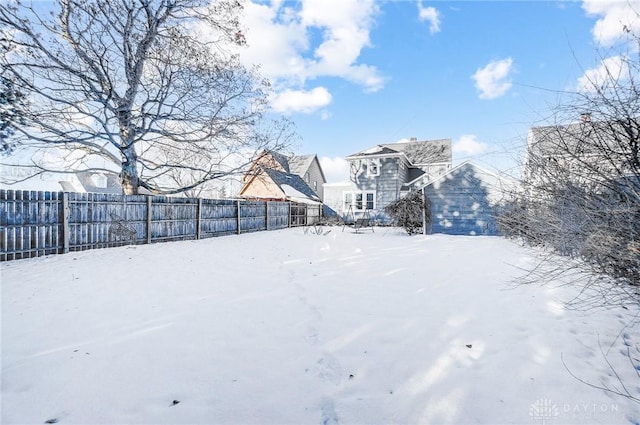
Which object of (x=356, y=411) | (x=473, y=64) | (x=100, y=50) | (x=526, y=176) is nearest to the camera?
(x=356, y=411)

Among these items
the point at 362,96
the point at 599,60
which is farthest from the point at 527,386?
the point at 362,96

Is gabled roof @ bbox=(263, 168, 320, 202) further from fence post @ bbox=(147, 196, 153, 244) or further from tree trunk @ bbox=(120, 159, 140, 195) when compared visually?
fence post @ bbox=(147, 196, 153, 244)

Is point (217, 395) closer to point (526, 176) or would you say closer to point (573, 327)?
point (573, 327)

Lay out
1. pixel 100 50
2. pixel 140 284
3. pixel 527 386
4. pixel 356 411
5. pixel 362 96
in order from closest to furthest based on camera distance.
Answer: pixel 356 411
pixel 527 386
pixel 140 284
pixel 100 50
pixel 362 96

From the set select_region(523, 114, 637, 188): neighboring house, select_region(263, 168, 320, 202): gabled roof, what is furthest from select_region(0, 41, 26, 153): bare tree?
select_region(523, 114, 637, 188): neighboring house

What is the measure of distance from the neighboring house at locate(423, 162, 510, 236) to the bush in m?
0.41

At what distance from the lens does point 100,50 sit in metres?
8.07

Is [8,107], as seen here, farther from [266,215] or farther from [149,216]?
[266,215]

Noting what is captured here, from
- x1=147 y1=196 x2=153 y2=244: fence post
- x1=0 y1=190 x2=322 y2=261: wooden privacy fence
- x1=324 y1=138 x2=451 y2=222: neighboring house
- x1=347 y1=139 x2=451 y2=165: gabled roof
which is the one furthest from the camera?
x1=347 y1=139 x2=451 y2=165: gabled roof

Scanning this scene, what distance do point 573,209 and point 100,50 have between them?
1122cm

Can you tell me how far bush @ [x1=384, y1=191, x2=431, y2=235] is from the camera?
43.2 ft

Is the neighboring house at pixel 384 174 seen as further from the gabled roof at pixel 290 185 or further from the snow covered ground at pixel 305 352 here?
the snow covered ground at pixel 305 352

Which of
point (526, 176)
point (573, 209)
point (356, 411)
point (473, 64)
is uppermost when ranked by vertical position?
point (473, 64)

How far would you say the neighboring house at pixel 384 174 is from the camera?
18641mm
